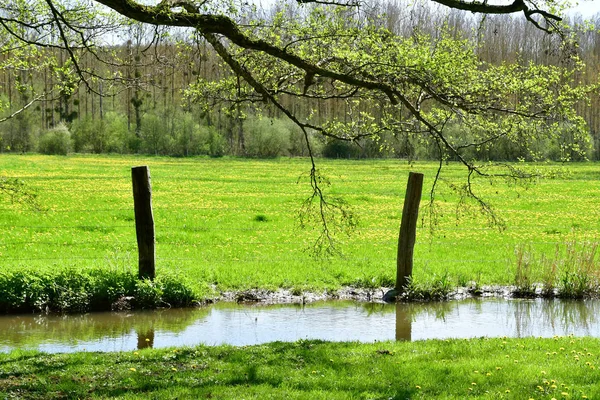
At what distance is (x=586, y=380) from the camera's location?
9.37 metres

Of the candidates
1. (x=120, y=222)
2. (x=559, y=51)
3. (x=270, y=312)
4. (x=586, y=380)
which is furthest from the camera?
(x=120, y=222)

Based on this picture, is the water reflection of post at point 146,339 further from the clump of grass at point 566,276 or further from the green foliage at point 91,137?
the green foliage at point 91,137

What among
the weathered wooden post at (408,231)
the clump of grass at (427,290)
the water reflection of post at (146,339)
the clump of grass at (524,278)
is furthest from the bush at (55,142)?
the water reflection of post at (146,339)

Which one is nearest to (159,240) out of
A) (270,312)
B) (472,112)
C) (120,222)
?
(120,222)

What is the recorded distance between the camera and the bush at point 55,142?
77562mm

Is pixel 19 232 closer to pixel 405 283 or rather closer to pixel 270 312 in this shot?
pixel 270 312

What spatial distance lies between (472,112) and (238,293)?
787 cm

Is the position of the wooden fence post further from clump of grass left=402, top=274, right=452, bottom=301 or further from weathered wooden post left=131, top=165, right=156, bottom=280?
weathered wooden post left=131, top=165, right=156, bottom=280

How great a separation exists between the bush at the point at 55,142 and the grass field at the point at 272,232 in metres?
33.6

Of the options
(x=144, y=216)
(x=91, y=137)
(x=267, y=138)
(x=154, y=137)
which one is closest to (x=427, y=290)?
(x=144, y=216)

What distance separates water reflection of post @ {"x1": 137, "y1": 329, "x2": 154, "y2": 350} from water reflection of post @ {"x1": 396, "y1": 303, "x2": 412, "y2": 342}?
14.3 feet

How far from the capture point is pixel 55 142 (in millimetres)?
77688

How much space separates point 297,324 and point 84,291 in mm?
4380

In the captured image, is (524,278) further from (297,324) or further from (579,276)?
(297,324)
